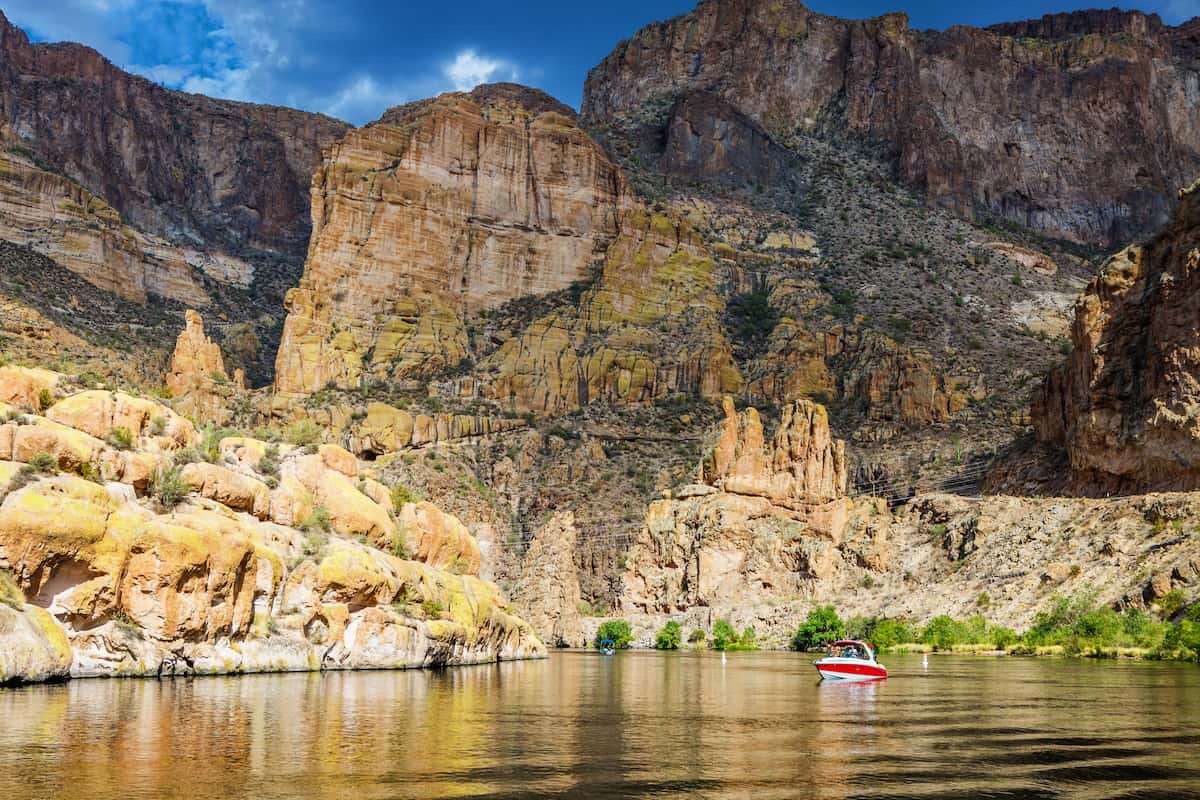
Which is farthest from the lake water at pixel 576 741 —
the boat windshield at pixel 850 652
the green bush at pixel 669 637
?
the green bush at pixel 669 637

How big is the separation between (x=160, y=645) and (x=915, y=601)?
80.3 meters

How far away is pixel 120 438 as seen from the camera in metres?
47.2

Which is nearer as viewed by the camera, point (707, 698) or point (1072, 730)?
point (1072, 730)

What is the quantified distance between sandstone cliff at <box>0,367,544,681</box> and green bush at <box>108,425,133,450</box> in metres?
0.05

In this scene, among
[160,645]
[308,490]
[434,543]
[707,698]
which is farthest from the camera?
[434,543]

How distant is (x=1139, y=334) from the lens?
11756cm

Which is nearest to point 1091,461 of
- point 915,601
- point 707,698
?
point 915,601

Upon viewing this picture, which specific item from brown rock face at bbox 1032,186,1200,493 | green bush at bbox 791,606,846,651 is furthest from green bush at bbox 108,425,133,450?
brown rock face at bbox 1032,186,1200,493

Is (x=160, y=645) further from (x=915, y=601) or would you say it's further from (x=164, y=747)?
(x=915, y=601)

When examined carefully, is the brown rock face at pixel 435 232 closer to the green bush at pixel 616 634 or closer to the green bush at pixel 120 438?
the green bush at pixel 616 634

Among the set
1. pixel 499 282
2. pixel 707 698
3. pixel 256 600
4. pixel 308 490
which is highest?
pixel 499 282

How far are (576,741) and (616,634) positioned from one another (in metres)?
91.0

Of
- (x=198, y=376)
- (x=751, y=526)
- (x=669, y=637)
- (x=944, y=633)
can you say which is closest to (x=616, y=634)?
(x=669, y=637)

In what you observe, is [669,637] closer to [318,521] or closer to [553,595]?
[553,595]
